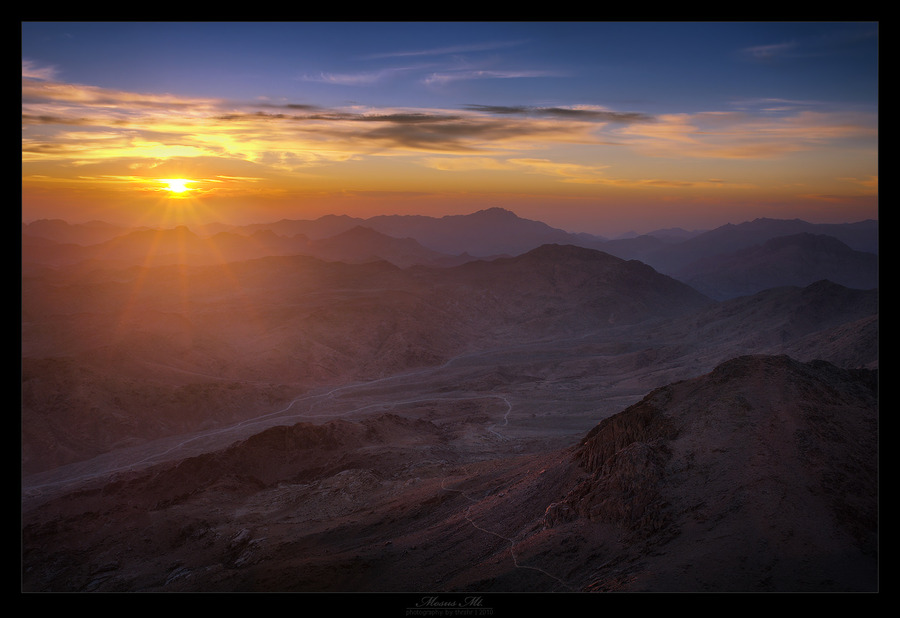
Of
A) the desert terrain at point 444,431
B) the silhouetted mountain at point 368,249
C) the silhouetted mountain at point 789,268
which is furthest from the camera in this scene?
the silhouetted mountain at point 368,249

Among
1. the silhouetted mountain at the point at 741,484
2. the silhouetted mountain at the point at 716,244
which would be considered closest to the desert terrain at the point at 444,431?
the silhouetted mountain at the point at 741,484

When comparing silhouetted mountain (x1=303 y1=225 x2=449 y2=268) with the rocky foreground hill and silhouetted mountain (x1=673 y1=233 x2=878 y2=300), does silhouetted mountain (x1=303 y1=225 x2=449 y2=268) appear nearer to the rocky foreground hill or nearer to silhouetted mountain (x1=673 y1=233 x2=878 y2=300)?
silhouetted mountain (x1=673 y1=233 x2=878 y2=300)

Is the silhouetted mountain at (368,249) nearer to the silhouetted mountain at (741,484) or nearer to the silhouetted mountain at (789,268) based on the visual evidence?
the silhouetted mountain at (789,268)

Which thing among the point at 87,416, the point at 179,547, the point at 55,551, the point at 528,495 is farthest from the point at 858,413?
the point at 87,416

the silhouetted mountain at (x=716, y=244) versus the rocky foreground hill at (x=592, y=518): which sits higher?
the silhouetted mountain at (x=716, y=244)

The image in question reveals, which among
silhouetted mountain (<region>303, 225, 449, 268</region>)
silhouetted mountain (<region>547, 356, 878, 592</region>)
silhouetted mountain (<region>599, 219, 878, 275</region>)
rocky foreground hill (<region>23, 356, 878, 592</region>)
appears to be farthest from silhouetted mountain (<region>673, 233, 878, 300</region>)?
silhouetted mountain (<region>547, 356, 878, 592</region>)

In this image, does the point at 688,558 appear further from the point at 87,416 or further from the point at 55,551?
the point at 87,416
